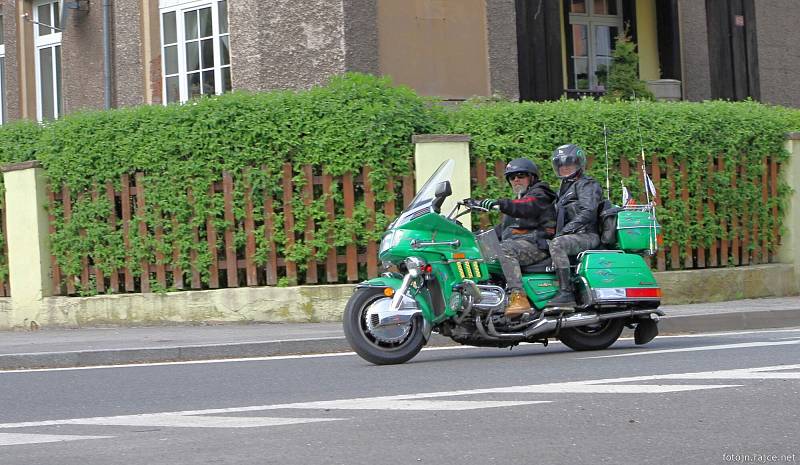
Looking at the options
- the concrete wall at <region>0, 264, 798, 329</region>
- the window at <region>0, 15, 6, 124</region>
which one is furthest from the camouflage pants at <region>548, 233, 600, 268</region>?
the window at <region>0, 15, 6, 124</region>

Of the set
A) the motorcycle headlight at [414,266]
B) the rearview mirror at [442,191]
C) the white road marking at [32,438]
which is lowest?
the white road marking at [32,438]

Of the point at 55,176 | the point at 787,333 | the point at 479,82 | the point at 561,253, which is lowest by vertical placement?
the point at 787,333

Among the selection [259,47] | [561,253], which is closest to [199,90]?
[259,47]

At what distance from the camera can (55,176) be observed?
50.1ft

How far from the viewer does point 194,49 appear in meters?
19.2

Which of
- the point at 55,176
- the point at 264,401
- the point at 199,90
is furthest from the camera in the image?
the point at 199,90

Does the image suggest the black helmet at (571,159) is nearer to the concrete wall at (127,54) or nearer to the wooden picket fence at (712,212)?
the wooden picket fence at (712,212)

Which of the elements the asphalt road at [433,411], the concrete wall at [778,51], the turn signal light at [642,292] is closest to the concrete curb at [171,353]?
the asphalt road at [433,411]

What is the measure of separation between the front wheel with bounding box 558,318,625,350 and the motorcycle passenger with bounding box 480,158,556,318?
642mm

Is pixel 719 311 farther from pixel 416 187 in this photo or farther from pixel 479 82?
pixel 479 82

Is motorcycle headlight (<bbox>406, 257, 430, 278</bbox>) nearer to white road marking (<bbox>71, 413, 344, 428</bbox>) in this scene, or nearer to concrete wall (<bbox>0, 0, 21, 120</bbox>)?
white road marking (<bbox>71, 413, 344, 428</bbox>)

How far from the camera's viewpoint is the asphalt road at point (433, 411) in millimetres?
5844

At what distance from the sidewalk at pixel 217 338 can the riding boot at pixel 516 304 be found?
2.37 metres

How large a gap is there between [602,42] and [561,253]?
13607 mm
